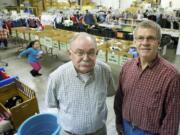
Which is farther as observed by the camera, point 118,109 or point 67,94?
point 118,109

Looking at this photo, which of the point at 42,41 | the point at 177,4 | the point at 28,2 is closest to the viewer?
the point at 42,41

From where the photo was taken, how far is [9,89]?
3.12 metres

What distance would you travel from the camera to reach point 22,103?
107 inches

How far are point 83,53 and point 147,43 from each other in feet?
1.55

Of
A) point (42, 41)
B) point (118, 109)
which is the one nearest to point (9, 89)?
point (118, 109)

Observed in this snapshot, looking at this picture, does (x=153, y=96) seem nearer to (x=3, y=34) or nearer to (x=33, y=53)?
(x=33, y=53)

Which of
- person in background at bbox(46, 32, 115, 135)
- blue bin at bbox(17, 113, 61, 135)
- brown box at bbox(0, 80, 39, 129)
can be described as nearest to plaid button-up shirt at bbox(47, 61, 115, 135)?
person in background at bbox(46, 32, 115, 135)

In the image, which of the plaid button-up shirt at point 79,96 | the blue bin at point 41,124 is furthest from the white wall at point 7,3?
the plaid button-up shirt at point 79,96

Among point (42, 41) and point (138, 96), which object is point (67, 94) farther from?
point (42, 41)

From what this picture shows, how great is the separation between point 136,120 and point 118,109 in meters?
0.28

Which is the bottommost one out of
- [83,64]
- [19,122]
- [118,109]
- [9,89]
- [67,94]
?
[19,122]

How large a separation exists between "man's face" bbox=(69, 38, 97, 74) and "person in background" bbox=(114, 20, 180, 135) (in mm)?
335

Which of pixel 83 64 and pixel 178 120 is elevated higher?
pixel 83 64

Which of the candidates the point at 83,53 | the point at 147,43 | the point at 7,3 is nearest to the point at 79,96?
the point at 83,53
